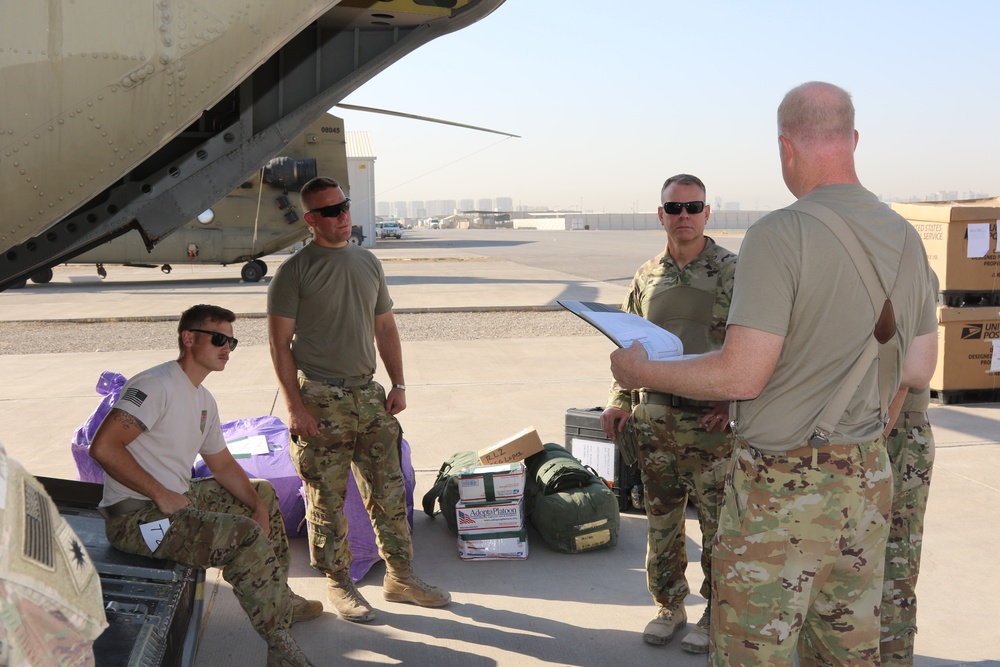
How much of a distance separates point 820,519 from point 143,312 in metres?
14.8

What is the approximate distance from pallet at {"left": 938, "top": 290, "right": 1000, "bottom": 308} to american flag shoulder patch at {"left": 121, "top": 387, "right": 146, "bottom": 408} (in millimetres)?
6826

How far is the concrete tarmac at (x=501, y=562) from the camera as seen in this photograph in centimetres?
381

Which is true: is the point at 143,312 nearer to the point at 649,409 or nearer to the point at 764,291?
the point at 649,409

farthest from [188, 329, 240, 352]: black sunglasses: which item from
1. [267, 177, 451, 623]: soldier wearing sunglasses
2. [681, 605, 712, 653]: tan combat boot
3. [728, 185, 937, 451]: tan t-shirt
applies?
[681, 605, 712, 653]: tan combat boot

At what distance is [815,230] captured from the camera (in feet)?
7.71

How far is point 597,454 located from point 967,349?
439cm

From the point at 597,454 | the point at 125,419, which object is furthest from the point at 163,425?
the point at 597,454

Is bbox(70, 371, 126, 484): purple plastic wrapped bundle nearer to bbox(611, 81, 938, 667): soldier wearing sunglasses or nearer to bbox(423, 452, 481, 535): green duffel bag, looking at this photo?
bbox(423, 452, 481, 535): green duffel bag

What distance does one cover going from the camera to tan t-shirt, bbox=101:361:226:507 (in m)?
3.44

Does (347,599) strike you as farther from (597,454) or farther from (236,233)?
(236,233)

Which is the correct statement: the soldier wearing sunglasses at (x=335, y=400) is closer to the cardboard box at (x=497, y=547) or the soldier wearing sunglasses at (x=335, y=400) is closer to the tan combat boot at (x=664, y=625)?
the cardboard box at (x=497, y=547)

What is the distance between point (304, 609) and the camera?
160 inches

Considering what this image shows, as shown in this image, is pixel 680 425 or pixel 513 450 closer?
pixel 680 425

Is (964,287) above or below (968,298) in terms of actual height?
above
